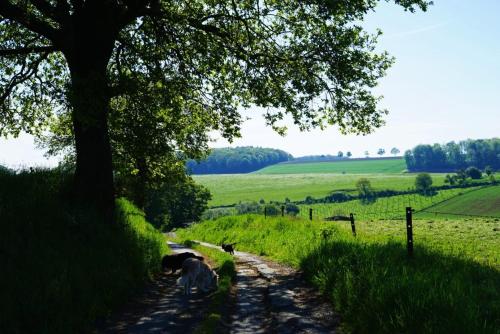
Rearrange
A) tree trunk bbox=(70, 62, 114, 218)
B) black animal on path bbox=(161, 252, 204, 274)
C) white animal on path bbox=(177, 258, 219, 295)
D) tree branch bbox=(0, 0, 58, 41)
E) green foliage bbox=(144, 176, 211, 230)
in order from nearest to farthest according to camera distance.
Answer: white animal on path bbox=(177, 258, 219, 295) < tree branch bbox=(0, 0, 58, 41) < tree trunk bbox=(70, 62, 114, 218) < black animal on path bbox=(161, 252, 204, 274) < green foliage bbox=(144, 176, 211, 230)

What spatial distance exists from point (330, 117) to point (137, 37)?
32.6 feet

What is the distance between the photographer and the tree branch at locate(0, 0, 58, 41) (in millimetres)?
15461

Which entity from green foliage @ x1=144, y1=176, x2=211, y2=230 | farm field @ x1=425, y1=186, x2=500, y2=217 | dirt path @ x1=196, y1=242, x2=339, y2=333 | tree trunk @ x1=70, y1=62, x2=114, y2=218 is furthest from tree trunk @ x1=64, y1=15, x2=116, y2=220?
farm field @ x1=425, y1=186, x2=500, y2=217

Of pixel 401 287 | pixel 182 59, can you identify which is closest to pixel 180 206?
pixel 182 59

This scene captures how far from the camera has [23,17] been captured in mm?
15844

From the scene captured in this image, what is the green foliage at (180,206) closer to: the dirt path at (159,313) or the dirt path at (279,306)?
the dirt path at (279,306)

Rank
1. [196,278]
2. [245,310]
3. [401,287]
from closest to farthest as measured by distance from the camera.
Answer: [401,287] → [245,310] → [196,278]

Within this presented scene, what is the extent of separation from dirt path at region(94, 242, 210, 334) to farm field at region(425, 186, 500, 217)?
482 feet

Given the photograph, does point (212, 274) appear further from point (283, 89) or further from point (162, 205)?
point (162, 205)

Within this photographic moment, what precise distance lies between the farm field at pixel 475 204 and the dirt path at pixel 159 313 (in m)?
147

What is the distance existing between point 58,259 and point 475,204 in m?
176

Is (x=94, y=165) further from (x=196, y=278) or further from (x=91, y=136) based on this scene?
(x=196, y=278)

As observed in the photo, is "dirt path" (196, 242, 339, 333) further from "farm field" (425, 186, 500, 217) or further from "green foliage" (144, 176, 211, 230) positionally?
"farm field" (425, 186, 500, 217)

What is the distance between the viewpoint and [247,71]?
19.4m
